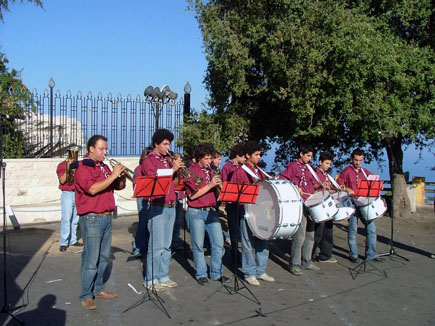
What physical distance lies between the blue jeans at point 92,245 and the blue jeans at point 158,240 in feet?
2.04

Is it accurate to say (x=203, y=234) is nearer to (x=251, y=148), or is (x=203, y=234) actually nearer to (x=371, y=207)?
(x=251, y=148)

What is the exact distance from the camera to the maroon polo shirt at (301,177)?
7359mm

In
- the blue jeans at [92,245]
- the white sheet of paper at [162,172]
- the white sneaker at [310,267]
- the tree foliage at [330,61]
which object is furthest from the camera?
the tree foliage at [330,61]

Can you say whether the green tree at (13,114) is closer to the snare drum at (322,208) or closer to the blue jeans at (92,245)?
the blue jeans at (92,245)

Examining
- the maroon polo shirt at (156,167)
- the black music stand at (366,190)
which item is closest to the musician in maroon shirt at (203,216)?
the maroon polo shirt at (156,167)

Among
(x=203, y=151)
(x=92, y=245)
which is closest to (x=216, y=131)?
(x=203, y=151)

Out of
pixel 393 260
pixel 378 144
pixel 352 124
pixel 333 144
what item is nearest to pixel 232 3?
pixel 352 124

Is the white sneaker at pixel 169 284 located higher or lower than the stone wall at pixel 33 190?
lower

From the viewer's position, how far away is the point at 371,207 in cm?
→ 776

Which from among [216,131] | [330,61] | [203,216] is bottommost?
[203,216]

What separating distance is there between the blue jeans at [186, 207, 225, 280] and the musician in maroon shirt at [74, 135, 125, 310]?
131cm

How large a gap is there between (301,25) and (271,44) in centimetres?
78

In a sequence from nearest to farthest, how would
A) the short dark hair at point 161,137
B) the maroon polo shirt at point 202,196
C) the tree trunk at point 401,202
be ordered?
the short dark hair at point 161,137
the maroon polo shirt at point 202,196
the tree trunk at point 401,202

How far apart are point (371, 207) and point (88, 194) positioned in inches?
187
